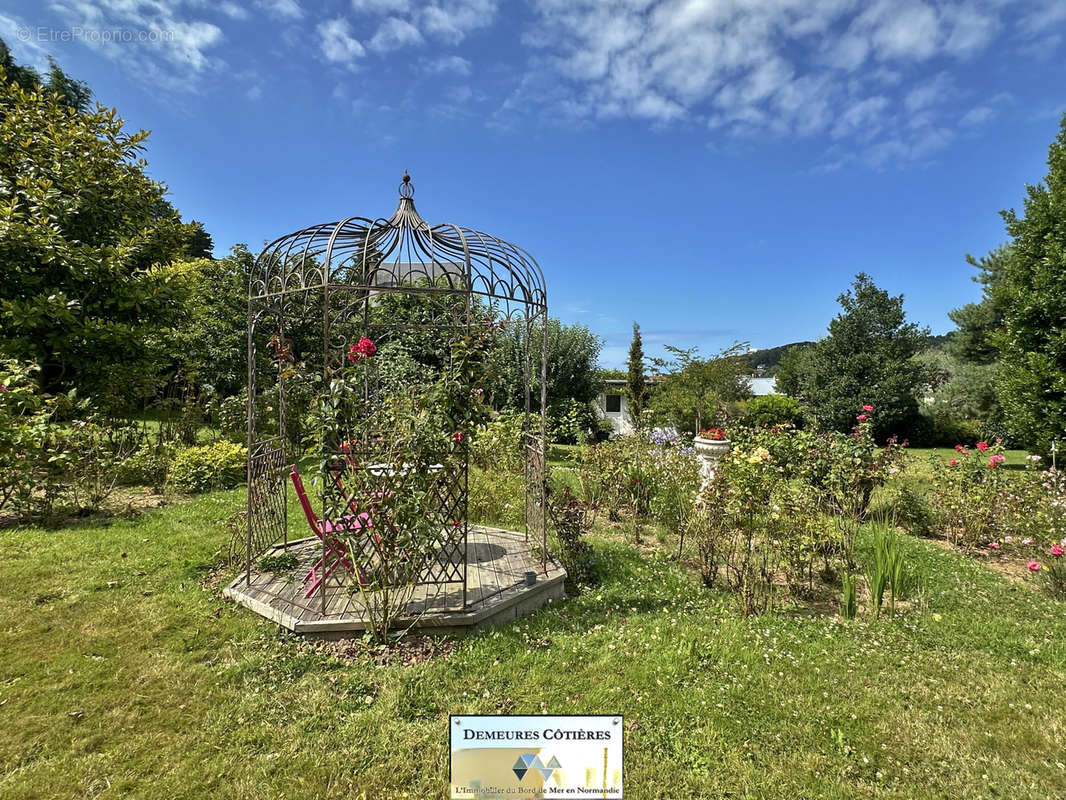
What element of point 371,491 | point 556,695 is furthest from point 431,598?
point 556,695

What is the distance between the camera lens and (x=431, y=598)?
3.46 meters

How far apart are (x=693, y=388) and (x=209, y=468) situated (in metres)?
15.0

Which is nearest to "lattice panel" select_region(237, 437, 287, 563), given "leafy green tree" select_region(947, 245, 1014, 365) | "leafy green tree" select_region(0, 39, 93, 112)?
"leafy green tree" select_region(0, 39, 93, 112)

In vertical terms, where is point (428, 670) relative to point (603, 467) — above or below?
below

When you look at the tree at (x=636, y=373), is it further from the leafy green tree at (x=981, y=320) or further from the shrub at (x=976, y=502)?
the shrub at (x=976, y=502)

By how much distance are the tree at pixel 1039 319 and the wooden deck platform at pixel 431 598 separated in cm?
1133

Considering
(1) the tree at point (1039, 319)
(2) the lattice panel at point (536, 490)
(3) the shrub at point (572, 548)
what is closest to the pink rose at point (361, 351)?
(2) the lattice panel at point (536, 490)

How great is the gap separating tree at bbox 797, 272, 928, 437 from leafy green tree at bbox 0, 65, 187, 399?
63.0 feet

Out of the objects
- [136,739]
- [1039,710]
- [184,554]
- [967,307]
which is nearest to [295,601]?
[136,739]

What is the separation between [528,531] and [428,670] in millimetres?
2108

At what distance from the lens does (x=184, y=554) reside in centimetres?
451

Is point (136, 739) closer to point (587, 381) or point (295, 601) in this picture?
point (295, 601)

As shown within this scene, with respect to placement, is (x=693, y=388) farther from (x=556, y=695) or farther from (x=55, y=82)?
(x=55, y=82)

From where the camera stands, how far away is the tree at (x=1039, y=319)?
9133 mm
